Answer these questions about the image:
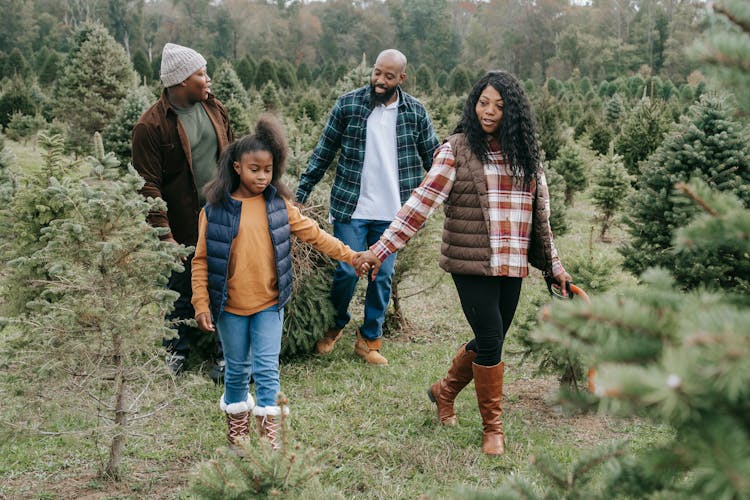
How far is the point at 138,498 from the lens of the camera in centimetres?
304

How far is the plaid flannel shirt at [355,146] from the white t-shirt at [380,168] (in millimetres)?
38

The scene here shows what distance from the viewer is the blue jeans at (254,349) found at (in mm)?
3283

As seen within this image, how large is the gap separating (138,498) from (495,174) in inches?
89.4

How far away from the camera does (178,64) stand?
393cm

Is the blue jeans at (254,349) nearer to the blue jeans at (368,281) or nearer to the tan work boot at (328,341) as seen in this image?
the blue jeans at (368,281)

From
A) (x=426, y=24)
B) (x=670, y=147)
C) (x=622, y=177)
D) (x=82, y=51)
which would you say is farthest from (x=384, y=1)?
(x=670, y=147)

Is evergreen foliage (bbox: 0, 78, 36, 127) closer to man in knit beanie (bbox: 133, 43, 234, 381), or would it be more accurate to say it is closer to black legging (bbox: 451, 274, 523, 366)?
man in knit beanie (bbox: 133, 43, 234, 381)

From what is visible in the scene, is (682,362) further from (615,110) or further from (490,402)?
(615,110)

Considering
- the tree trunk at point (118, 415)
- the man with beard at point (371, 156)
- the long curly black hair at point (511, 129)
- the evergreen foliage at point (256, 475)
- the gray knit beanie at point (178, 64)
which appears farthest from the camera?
the man with beard at point (371, 156)

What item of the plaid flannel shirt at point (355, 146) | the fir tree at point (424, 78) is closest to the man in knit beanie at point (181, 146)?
the plaid flannel shirt at point (355, 146)

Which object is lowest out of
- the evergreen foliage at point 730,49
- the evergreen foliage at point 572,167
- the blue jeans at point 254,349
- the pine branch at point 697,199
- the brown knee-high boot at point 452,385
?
the brown knee-high boot at point 452,385

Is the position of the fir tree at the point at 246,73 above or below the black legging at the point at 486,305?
above

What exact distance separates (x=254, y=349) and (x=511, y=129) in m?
1.66

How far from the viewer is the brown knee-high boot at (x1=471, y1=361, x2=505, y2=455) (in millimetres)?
3473
